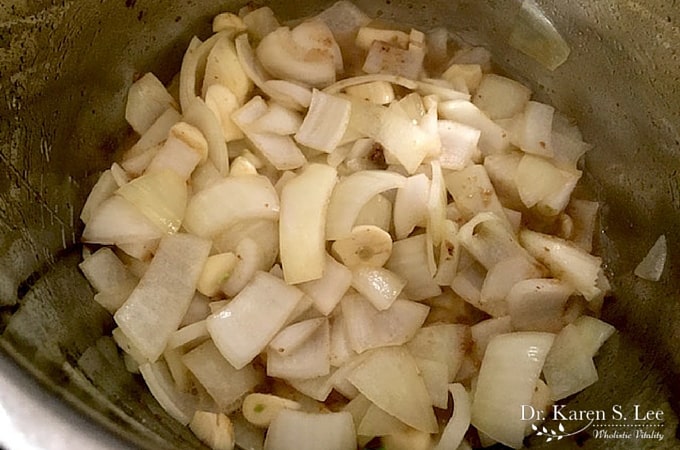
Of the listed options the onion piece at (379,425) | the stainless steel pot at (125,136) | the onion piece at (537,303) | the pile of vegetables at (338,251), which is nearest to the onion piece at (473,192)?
the pile of vegetables at (338,251)

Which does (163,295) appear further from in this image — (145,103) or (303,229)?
(145,103)

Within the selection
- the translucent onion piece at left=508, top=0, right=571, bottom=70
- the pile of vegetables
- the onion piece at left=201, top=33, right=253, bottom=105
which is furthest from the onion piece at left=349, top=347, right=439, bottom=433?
the translucent onion piece at left=508, top=0, right=571, bottom=70

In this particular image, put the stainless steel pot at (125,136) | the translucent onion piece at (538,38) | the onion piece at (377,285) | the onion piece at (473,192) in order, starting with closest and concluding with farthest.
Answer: the stainless steel pot at (125,136), the onion piece at (377,285), the onion piece at (473,192), the translucent onion piece at (538,38)

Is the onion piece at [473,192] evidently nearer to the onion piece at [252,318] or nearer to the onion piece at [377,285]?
the onion piece at [377,285]

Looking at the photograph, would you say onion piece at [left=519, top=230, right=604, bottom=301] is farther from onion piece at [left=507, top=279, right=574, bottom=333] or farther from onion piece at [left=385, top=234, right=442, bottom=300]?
onion piece at [left=385, top=234, right=442, bottom=300]

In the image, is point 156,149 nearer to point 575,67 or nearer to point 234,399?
point 234,399

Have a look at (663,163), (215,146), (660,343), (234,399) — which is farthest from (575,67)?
(234,399)
